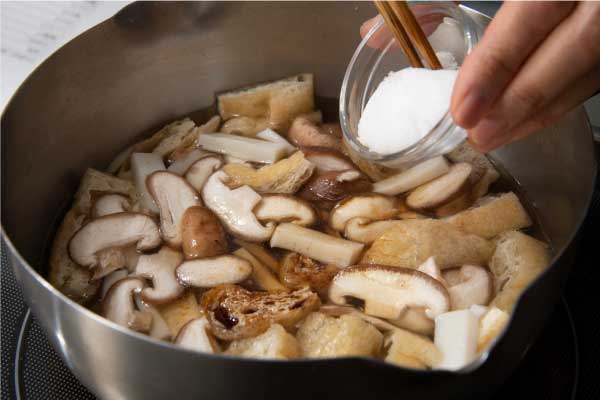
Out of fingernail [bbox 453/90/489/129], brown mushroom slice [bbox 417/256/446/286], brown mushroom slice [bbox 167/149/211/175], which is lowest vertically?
brown mushroom slice [bbox 417/256/446/286]

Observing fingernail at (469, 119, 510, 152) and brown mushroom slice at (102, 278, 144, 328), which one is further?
brown mushroom slice at (102, 278, 144, 328)

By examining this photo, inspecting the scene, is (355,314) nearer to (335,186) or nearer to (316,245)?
(316,245)

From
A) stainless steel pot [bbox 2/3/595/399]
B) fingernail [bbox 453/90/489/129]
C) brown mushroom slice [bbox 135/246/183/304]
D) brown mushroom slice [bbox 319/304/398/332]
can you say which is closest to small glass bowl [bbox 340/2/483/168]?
stainless steel pot [bbox 2/3/595/399]

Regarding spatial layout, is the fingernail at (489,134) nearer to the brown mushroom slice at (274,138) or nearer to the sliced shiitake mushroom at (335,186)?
the sliced shiitake mushroom at (335,186)

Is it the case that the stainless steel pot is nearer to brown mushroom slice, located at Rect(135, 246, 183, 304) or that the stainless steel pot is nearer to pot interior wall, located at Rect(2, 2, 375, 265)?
pot interior wall, located at Rect(2, 2, 375, 265)

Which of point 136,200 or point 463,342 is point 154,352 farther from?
point 136,200

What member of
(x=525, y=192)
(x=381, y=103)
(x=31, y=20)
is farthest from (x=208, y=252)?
(x=31, y=20)
